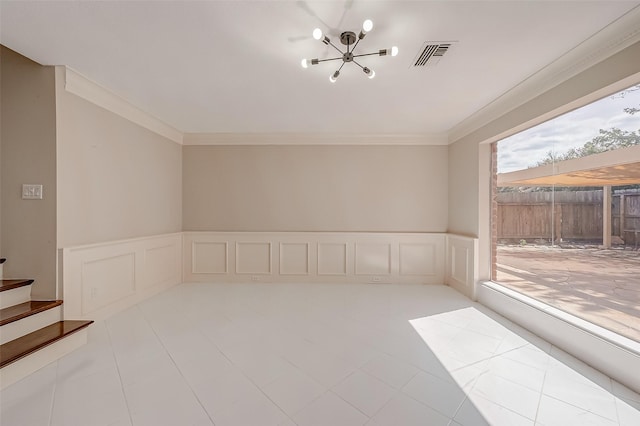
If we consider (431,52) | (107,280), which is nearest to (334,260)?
(107,280)

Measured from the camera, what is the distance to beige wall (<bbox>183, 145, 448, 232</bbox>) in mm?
4719

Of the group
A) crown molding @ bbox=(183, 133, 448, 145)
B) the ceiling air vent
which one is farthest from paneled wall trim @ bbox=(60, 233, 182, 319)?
the ceiling air vent

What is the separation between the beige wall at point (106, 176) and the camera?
2664mm

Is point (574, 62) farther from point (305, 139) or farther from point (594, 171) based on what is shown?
point (305, 139)

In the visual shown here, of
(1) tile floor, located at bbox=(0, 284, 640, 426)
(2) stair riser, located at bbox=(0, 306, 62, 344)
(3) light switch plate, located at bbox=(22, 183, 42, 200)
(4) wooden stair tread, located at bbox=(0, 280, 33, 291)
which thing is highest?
(3) light switch plate, located at bbox=(22, 183, 42, 200)

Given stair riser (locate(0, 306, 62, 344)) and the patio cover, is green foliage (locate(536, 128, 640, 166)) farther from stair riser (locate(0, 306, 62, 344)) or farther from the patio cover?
stair riser (locate(0, 306, 62, 344))

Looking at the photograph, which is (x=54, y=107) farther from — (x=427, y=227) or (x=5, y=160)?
(x=427, y=227)

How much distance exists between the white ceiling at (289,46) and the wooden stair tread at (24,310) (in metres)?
2.26

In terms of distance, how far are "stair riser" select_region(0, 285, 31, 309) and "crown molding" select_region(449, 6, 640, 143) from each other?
17.4 ft

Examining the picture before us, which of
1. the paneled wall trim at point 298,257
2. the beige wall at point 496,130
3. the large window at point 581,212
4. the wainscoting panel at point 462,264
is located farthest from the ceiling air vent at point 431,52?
the paneled wall trim at point 298,257

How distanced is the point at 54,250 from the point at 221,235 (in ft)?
7.43

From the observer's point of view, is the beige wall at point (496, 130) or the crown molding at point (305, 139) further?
the crown molding at point (305, 139)

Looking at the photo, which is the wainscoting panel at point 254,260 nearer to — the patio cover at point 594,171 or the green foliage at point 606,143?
the patio cover at point 594,171

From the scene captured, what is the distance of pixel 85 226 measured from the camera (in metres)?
2.88
